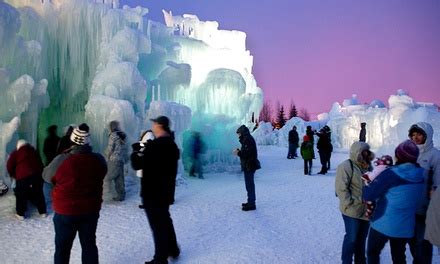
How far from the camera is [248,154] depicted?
28.5 ft

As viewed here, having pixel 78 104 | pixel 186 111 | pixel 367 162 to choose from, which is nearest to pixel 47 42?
pixel 78 104

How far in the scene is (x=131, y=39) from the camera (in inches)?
480

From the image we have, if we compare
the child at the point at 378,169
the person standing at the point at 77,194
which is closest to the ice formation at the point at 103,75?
the person standing at the point at 77,194

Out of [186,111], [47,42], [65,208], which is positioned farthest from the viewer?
[186,111]

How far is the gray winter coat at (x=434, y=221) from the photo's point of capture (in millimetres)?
3359

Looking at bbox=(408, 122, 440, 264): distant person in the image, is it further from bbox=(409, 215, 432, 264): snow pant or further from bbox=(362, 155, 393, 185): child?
bbox=(362, 155, 393, 185): child

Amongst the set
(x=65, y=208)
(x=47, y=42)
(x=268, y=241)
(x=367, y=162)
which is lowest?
(x=268, y=241)

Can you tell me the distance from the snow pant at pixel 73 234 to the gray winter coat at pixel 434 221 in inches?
129

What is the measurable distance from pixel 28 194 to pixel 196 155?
7.25m

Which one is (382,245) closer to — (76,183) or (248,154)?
(76,183)

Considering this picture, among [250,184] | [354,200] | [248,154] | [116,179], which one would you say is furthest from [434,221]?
[116,179]

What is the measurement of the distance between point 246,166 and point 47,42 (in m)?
7.05

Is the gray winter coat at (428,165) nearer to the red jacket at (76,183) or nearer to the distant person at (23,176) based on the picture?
the red jacket at (76,183)

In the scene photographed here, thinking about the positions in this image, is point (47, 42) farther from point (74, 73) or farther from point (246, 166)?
point (246, 166)
